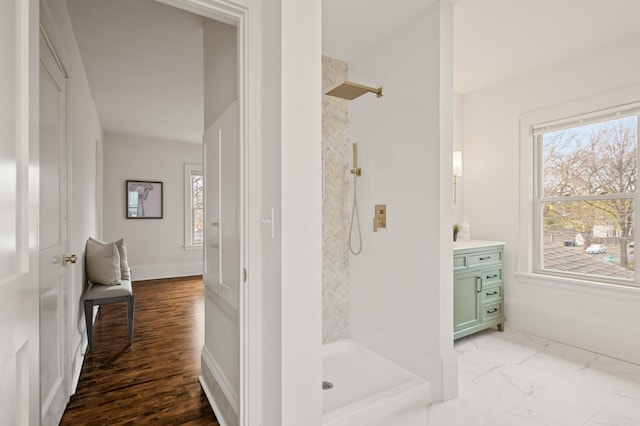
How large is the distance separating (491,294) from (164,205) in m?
5.66

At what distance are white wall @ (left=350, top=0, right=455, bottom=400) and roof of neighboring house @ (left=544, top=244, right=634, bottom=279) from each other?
173cm

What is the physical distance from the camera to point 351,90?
248 centimetres

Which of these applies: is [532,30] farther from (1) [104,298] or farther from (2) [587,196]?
(1) [104,298]

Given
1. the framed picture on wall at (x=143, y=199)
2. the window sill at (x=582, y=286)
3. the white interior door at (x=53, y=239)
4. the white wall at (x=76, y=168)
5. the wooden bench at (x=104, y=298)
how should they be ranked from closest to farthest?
the white interior door at (x=53, y=239) → the white wall at (x=76, y=168) → the window sill at (x=582, y=286) → the wooden bench at (x=104, y=298) → the framed picture on wall at (x=143, y=199)

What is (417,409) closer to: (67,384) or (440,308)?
(440,308)

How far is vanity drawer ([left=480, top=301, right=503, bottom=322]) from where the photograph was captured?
3.08 m

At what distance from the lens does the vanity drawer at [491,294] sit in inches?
121

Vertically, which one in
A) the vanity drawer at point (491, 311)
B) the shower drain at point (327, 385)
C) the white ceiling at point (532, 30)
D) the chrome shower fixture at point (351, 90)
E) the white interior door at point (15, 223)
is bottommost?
the shower drain at point (327, 385)

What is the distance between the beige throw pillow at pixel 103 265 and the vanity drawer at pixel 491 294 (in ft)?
11.6

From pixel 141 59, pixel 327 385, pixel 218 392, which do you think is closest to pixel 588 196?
pixel 327 385

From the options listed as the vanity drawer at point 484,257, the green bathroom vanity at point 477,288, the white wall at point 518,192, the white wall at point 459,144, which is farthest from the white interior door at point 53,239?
the white wall at point 518,192

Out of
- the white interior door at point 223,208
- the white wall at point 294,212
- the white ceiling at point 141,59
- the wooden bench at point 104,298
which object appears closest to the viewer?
the white wall at point 294,212

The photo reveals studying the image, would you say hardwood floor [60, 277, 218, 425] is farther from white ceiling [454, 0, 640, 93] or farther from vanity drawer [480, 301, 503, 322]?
white ceiling [454, 0, 640, 93]

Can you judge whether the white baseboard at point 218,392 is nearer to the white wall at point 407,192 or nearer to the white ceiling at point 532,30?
the white wall at point 407,192
